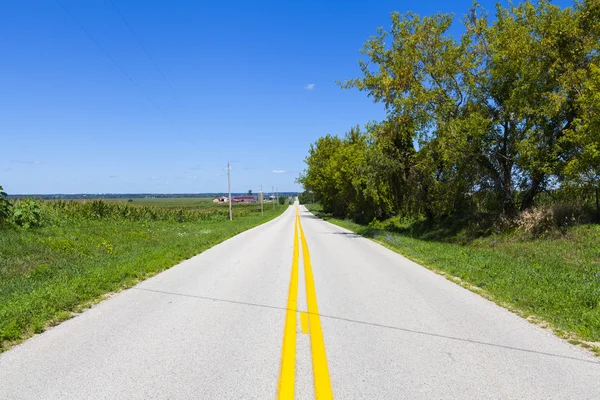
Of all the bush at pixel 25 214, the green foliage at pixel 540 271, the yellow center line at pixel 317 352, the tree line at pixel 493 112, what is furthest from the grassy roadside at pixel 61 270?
the tree line at pixel 493 112

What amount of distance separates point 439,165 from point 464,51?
5.66m

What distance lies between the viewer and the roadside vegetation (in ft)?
34.9

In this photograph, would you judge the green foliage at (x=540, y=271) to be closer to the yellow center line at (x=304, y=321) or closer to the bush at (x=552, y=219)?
the bush at (x=552, y=219)

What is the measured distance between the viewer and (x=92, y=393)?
145 inches

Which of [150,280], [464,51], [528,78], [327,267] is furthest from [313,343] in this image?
[464,51]

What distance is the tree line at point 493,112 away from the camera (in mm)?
15102

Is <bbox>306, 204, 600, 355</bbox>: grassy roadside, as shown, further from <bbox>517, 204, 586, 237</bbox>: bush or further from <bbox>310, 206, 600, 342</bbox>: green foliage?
<bbox>517, 204, 586, 237</bbox>: bush

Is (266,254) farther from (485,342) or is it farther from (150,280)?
(485,342)

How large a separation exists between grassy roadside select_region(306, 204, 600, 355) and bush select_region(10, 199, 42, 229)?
1478 centimetres

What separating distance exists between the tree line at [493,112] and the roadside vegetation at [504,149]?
0.17 ft

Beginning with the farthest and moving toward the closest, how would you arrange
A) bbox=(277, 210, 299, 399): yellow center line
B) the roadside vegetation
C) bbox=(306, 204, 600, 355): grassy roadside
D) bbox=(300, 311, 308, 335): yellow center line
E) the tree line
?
the tree line
the roadside vegetation
bbox=(306, 204, 600, 355): grassy roadside
bbox=(300, 311, 308, 335): yellow center line
bbox=(277, 210, 299, 399): yellow center line

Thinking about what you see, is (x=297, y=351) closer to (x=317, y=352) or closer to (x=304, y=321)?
(x=317, y=352)

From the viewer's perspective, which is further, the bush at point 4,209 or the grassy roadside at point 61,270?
the bush at point 4,209

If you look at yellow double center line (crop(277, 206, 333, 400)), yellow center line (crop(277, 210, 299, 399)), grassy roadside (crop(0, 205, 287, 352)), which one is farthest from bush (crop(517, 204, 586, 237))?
grassy roadside (crop(0, 205, 287, 352))
